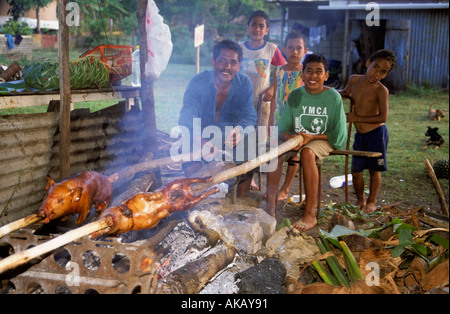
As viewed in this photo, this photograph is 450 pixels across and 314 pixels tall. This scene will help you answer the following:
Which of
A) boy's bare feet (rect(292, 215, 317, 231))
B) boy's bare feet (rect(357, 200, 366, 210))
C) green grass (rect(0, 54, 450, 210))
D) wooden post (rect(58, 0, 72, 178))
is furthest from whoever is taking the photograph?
green grass (rect(0, 54, 450, 210))

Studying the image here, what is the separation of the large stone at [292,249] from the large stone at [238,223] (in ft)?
0.31

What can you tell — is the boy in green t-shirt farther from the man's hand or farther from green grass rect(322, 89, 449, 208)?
green grass rect(322, 89, 449, 208)

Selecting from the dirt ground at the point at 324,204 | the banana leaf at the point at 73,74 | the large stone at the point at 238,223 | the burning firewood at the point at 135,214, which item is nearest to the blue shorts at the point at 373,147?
the dirt ground at the point at 324,204

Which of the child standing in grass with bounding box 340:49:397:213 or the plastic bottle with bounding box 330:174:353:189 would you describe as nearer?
the child standing in grass with bounding box 340:49:397:213

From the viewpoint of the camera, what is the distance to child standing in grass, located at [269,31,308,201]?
5.25 meters

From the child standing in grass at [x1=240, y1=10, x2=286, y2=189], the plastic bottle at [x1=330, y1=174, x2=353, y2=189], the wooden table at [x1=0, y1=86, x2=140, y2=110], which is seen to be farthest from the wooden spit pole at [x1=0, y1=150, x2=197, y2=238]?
the plastic bottle at [x1=330, y1=174, x2=353, y2=189]

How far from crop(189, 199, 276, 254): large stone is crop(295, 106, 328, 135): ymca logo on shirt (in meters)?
1.29

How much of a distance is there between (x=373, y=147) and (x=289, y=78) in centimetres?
146

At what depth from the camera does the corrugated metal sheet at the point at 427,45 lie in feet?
49.5

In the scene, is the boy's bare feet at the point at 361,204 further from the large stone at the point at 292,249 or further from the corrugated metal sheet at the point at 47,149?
the corrugated metal sheet at the point at 47,149

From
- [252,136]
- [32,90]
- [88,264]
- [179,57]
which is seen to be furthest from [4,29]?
[88,264]

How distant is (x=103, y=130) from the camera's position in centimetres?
504

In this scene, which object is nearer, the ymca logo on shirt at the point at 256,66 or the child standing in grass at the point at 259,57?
the child standing in grass at the point at 259,57
